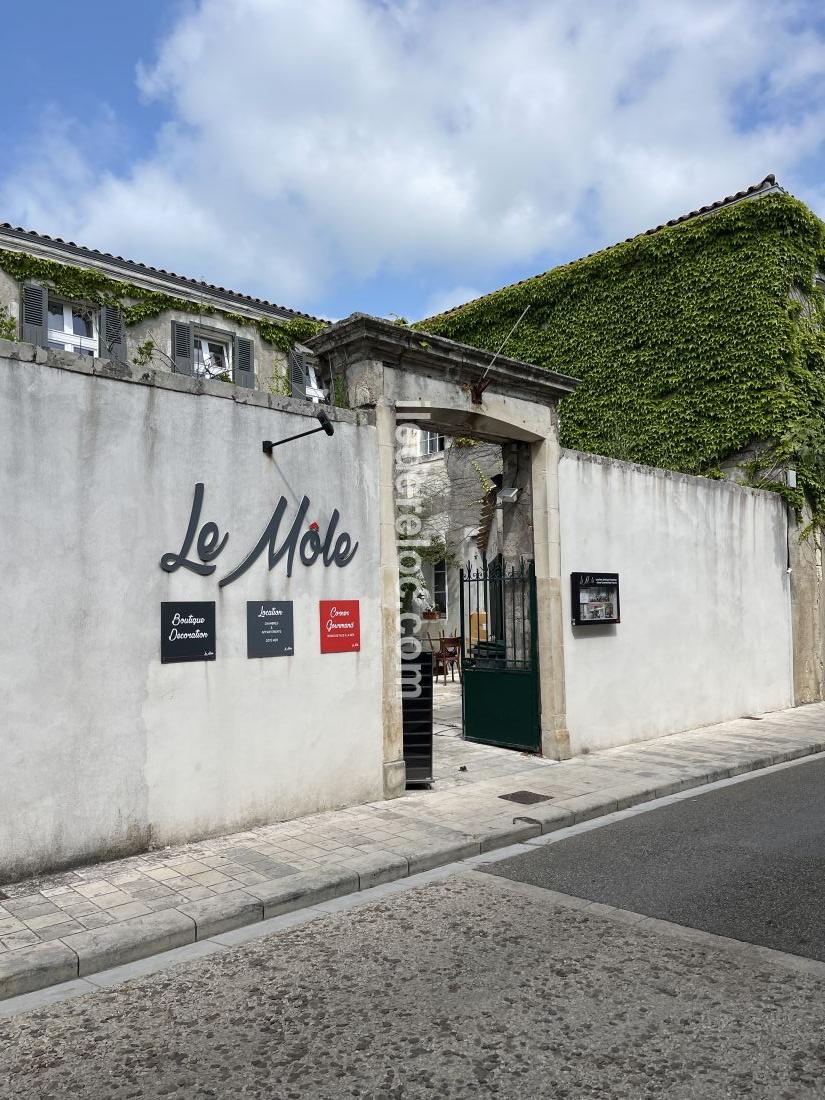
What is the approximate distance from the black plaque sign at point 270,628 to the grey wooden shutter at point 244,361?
11555 mm

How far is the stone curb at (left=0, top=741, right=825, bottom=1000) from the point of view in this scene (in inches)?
182

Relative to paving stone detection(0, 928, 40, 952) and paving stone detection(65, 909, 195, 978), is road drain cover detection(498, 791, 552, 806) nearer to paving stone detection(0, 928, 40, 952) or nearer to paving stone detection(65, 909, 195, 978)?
paving stone detection(65, 909, 195, 978)

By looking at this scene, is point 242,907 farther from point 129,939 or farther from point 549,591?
point 549,591

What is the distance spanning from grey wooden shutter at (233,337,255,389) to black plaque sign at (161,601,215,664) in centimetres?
1201

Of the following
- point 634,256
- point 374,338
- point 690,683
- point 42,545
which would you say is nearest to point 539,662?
point 690,683

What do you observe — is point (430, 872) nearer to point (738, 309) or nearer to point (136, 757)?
point (136, 757)

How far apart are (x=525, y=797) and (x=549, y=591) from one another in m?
3.02

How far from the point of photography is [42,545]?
625 cm

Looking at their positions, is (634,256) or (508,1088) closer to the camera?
(508,1088)

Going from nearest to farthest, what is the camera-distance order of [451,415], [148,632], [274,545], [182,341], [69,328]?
[148,632] → [274,545] → [451,415] → [69,328] → [182,341]

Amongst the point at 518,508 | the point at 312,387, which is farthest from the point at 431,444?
the point at 518,508

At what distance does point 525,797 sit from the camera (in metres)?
8.43

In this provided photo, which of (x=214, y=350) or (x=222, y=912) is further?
(x=214, y=350)

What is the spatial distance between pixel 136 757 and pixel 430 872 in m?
2.44
